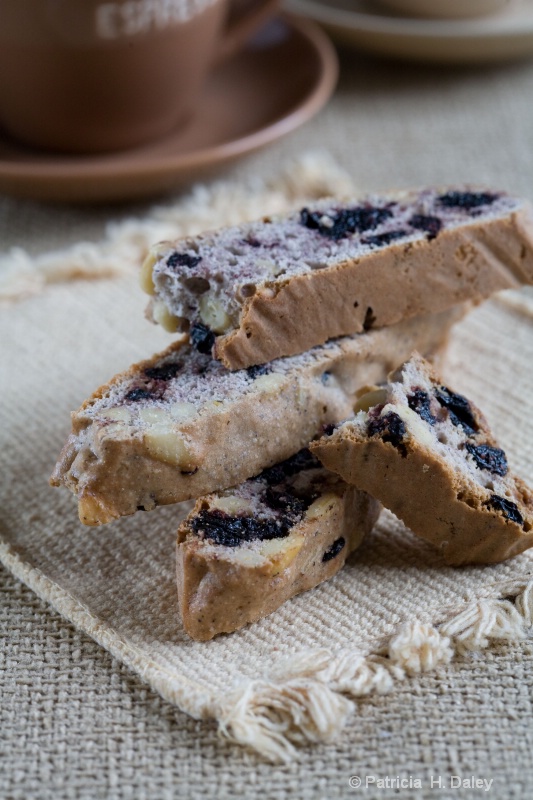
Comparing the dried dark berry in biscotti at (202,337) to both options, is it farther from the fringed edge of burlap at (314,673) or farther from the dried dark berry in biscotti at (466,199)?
the dried dark berry in biscotti at (466,199)

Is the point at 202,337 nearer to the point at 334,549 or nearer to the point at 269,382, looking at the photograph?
the point at 269,382

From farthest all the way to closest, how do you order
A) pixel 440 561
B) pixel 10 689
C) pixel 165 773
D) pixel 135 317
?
pixel 135 317, pixel 440 561, pixel 10 689, pixel 165 773

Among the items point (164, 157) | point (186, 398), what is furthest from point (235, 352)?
point (164, 157)

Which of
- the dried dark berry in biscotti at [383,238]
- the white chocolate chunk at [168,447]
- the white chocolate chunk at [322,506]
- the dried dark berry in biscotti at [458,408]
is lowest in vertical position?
the white chocolate chunk at [322,506]

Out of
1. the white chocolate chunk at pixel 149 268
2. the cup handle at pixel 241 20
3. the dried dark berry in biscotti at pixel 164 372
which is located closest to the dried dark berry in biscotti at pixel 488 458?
the dried dark berry in biscotti at pixel 164 372

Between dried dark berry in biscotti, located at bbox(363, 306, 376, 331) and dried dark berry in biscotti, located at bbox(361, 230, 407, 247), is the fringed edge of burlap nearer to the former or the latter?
dried dark berry in biscotti, located at bbox(363, 306, 376, 331)

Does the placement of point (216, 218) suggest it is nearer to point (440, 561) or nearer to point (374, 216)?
point (374, 216)

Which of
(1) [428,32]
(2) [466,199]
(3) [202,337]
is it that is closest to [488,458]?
(3) [202,337]
